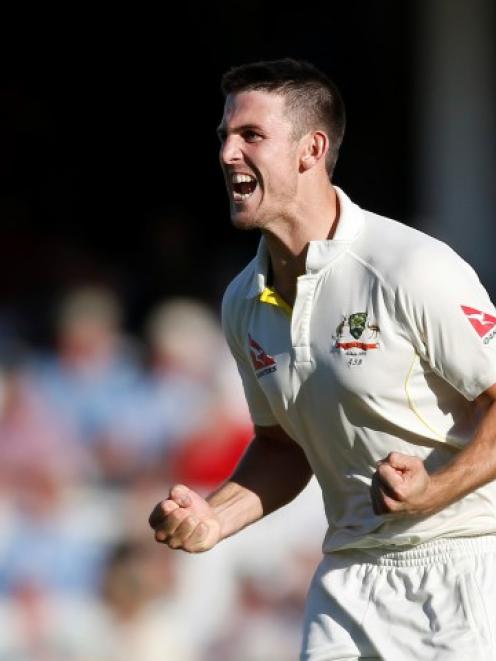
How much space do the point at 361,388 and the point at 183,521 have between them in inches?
21.8

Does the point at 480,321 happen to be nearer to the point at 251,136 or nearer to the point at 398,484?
the point at 398,484

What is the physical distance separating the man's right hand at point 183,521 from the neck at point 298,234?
605mm

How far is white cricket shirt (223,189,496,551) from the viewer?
3.69 m

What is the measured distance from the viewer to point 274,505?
430cm

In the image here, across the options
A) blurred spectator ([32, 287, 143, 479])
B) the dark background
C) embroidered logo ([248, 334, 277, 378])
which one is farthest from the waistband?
the dark background

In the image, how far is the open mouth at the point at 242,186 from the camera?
4.09m

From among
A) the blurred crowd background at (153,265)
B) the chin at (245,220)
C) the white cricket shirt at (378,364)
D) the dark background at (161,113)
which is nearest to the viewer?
the white cricket shirt at (378,364)

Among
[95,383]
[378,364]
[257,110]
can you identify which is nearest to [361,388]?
[378,364]

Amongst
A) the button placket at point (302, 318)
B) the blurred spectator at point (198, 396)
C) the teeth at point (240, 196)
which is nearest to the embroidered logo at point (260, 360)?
the button placket at point (302, 318)

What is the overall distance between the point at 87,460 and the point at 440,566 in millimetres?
3347

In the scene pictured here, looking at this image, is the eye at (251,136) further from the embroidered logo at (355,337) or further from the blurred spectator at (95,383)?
the blurred spectator at (95,383)

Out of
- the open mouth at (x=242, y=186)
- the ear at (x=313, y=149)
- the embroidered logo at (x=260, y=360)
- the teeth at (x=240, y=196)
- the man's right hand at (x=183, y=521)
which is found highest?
the ear at (x=313, y=149)

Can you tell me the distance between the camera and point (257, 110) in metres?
4.14

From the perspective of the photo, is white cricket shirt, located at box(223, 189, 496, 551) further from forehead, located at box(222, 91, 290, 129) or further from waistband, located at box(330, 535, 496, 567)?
forehead, located at box(222, 91, 290, 129)
